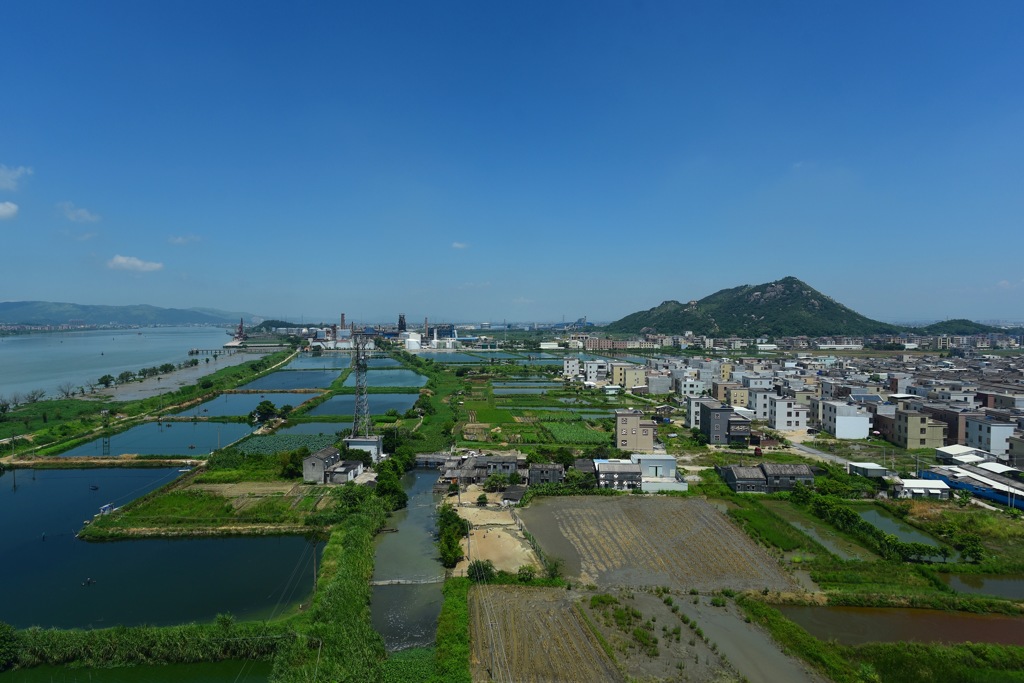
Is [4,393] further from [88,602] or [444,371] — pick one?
[88,602]

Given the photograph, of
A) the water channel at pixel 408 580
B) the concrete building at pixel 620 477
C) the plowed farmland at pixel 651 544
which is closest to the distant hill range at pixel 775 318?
the concrete building at pixel 620 477

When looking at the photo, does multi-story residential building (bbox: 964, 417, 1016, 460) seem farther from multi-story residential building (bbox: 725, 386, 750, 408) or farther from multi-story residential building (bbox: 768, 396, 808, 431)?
multi-story residential building (bbox: 725, 386, 750, 408)

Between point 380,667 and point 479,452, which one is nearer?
point 380,667

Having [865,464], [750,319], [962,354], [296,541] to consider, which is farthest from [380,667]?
[750,319]

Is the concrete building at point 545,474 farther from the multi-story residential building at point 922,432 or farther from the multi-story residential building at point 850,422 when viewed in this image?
the multi-story residential building at point 922,432

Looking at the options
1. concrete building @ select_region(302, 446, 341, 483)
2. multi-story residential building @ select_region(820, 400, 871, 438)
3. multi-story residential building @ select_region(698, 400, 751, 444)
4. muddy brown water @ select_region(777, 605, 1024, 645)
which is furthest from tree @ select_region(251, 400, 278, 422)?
multi-story residential building @ select_region(820, 400, 871, 438)

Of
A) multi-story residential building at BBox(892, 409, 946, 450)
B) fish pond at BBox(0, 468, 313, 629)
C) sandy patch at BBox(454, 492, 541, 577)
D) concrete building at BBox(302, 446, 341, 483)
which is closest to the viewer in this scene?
fish pond at BBox(0, 468, 313, 629)

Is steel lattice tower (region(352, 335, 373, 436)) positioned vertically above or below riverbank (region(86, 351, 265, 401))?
above

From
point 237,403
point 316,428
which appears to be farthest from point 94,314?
point 316,428
